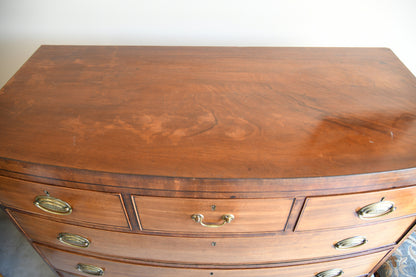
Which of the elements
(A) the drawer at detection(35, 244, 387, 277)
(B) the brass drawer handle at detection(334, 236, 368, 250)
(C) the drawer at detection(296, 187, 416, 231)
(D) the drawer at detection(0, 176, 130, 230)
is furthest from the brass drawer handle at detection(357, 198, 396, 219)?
(D) the drawer at detection(0, 176, 130, 230)

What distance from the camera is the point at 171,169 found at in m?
0.51

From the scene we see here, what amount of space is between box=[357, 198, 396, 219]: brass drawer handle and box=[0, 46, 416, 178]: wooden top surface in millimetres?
111

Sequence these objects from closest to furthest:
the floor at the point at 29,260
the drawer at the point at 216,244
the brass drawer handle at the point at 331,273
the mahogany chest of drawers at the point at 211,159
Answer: the mahogany chest of drawers at the point at 211,159 < the drawer at the point at 216,244 < the brass drawer handle at the point at 331,273 < the floor at the point at 29,260

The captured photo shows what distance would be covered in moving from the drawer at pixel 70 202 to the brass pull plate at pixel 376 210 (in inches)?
20.9

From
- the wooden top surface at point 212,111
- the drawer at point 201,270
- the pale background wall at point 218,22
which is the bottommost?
the drawer at point 201,270

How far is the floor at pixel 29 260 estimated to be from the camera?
965 millimetres

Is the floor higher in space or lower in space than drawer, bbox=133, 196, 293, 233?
higher

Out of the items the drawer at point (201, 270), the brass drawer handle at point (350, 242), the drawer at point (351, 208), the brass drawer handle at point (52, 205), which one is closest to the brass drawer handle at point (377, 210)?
the drawer at point (351, 208)

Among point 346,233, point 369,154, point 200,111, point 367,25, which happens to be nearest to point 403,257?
point 346,233

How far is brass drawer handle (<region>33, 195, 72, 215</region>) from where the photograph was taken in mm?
600

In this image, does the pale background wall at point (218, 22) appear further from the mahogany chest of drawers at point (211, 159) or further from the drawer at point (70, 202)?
the drawer at point (70, 202)

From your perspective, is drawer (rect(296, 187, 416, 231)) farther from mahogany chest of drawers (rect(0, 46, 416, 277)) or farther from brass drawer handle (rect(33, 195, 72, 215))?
brass drawer handle (rect(33, 195, 72, 215))

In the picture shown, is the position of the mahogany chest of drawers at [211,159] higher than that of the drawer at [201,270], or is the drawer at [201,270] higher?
the mahogany chest of drawers at [211,159]

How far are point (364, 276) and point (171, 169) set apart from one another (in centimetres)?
80
